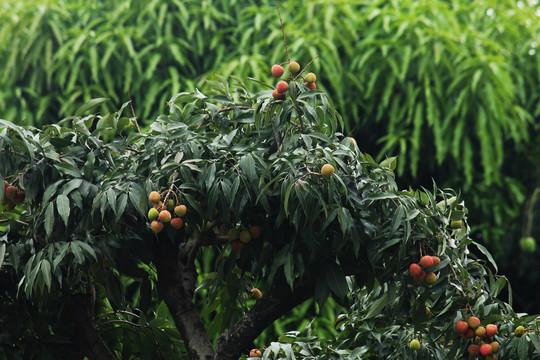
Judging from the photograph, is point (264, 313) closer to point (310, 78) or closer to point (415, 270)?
point (415, 270)

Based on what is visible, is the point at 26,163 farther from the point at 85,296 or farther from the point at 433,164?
the point at 433,164

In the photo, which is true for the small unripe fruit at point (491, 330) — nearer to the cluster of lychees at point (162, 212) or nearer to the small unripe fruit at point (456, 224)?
the small unripe fruit at point (456, 224)

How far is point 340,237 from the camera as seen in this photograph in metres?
1.13

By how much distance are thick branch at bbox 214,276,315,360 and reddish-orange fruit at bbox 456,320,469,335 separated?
26cm

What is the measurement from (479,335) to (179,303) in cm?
57

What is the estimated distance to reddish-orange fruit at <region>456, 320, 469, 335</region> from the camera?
1.14 meters

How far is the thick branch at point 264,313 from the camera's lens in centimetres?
127

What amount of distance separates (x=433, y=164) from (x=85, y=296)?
201 centimetres

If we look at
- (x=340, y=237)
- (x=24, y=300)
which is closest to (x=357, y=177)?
(x=340, y=237)

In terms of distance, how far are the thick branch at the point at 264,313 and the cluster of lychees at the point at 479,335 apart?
0.27 metres

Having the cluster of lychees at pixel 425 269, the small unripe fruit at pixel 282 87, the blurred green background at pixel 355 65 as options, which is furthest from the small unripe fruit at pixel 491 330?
the blurred green background at pixel 355 65

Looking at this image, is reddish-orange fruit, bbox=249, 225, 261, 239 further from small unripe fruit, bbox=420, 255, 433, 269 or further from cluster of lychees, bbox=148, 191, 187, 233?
small unripe fruit, bbox=420, 255, 433, 269

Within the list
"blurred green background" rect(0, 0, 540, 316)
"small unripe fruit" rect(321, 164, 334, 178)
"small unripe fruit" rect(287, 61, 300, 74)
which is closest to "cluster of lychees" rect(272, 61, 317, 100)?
"small unripe fruit" rect(287, 61, 300, 74)

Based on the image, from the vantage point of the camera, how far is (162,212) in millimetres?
1057
